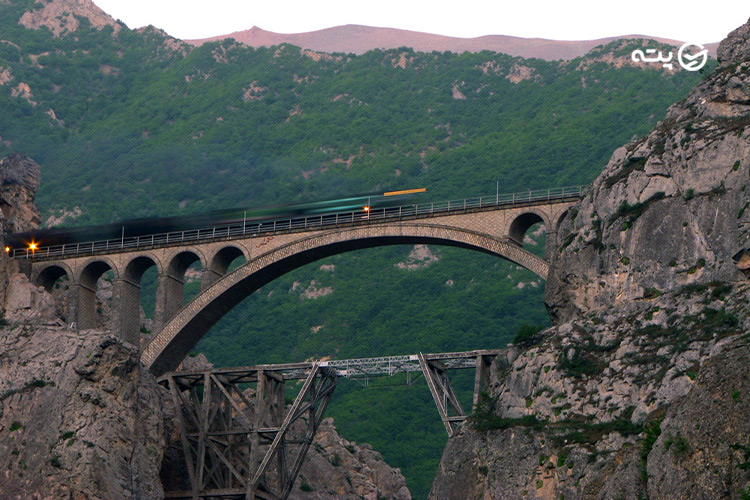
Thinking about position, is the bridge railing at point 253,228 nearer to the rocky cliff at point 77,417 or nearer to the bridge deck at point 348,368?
the rocky cliff at point 77,417

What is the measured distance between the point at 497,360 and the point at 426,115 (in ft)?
322

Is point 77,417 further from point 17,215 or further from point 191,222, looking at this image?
Answer: point 17,215

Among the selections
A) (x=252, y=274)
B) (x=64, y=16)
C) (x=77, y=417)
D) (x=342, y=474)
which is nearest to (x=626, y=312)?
(x=252, y=274)

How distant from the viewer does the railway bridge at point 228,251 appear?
73625 mm

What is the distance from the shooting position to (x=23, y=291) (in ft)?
260

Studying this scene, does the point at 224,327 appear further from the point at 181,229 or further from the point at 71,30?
the point at 71,30

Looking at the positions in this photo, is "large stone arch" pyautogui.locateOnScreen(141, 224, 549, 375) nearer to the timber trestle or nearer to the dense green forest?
the timber trestle

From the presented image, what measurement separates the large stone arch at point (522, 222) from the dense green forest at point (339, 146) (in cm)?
3469

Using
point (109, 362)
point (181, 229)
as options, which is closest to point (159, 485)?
point (109, 362)

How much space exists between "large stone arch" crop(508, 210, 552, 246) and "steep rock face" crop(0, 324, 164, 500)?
24460 mm

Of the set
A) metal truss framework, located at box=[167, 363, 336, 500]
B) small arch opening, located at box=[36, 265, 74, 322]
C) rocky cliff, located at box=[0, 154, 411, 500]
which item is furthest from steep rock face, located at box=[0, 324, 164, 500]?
small arch opening, located at box=[36, 265, 74, 322]

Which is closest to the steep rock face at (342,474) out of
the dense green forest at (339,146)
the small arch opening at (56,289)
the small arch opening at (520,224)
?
the dense green forest at (339,146)

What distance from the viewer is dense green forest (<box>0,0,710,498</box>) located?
120 m

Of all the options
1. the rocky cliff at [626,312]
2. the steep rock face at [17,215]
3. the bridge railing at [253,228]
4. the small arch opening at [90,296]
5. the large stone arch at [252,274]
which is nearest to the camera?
the rocky cliff at [626,312]
